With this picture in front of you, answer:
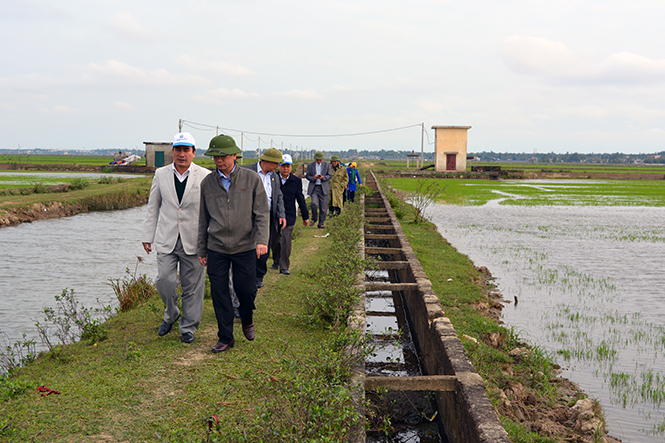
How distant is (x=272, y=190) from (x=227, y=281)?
7.96 feet

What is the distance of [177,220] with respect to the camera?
192 inches

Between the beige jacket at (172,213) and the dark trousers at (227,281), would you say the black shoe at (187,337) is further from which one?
the beige jacket at (172,213)

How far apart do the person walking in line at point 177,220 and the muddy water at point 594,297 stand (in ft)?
14.0

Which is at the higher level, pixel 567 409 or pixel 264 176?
pixel 264 176

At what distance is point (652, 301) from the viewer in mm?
9172

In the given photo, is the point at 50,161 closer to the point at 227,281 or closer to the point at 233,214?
the point at 227,281

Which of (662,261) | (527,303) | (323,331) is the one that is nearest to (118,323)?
(323,331)

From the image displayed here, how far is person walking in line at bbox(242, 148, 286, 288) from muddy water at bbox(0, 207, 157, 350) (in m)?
3.15

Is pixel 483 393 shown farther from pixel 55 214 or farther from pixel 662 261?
pixel 55 214

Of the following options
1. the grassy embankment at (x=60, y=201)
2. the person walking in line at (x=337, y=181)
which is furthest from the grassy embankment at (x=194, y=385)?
the grassy embankment at (x=60, y=201)

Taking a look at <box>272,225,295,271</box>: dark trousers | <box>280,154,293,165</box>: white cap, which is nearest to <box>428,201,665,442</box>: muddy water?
<box>272,225,295,271</box>: dark trousers

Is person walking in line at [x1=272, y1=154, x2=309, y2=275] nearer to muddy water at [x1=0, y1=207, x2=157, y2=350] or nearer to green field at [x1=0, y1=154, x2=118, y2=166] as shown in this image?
muddy water at [x1=0, y1=207, x2=157, y2=350]

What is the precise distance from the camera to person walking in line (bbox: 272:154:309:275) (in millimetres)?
8133

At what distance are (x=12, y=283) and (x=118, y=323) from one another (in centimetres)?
538
